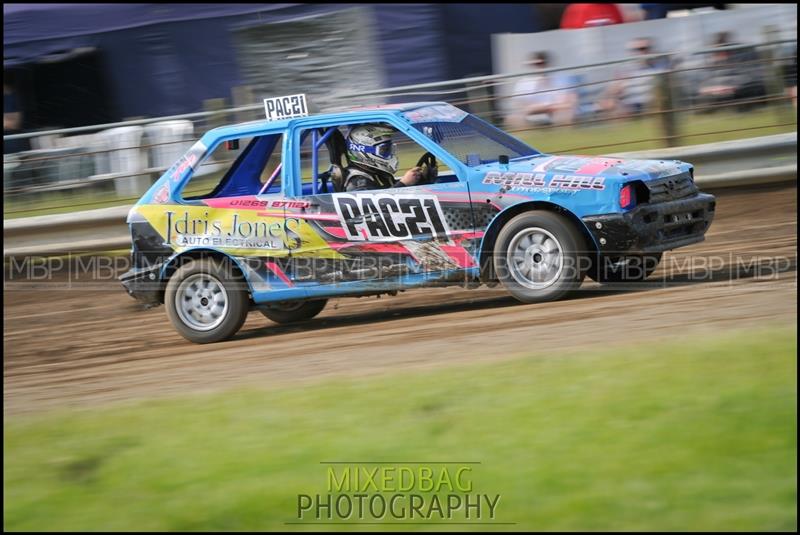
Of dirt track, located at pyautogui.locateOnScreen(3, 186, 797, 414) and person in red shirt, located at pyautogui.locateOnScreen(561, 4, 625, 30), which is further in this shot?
person in red shirt, located at pyautogui.locateOnScreen(561, 4, 625, 30)

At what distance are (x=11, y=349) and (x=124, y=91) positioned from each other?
6763 mm

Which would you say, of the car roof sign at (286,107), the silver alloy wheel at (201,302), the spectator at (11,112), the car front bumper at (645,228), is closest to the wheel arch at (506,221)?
the car front bumper at (645,228)

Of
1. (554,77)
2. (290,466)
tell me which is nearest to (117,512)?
(290,466)

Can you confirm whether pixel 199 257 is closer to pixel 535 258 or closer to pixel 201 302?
pixel 201 302

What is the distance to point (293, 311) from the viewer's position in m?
9.22

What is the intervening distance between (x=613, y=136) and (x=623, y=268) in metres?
3.93

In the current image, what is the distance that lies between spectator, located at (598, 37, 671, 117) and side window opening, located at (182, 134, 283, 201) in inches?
179

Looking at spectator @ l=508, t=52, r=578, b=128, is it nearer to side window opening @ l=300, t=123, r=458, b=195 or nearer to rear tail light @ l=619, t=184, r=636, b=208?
side window opening @ l=300, t=123, r=458, b=195

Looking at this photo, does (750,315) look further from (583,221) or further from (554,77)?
(554,77)

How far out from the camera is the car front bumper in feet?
23.9

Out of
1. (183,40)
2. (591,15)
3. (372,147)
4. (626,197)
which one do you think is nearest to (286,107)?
(372,147)

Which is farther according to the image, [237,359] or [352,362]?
[237,359]

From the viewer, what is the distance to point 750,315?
664cm

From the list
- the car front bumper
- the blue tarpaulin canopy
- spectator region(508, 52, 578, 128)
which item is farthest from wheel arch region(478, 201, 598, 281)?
the blue tarpaulin canopy
